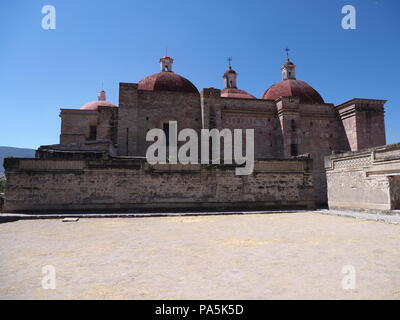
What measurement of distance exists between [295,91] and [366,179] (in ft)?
44.4

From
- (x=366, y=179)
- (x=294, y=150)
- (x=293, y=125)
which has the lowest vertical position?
(x=366, y=179)

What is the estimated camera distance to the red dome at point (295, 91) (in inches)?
903

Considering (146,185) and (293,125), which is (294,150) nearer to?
(293,125)

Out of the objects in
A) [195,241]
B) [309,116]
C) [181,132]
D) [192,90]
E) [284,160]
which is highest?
[192,90]

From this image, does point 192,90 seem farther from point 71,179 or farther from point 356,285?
point 356,285

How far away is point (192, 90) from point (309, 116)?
949cm

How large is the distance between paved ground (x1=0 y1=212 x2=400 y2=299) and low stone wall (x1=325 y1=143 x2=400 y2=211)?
4.64 m

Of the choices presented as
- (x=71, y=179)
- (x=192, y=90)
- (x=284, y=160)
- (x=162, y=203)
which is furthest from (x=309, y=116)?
(x=71, y=179)

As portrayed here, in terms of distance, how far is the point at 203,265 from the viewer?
409 centimetres

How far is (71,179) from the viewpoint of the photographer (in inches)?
509

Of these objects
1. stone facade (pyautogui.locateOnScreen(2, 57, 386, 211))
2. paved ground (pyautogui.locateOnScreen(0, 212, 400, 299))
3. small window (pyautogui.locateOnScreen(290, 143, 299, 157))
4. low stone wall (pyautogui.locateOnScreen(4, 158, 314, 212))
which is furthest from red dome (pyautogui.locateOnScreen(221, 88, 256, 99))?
paved ground (pyautogui.locateOnScreen(0, 212, 400, 299))

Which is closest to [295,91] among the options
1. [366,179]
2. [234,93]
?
[234,93]

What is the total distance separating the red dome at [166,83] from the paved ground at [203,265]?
15.8 metres

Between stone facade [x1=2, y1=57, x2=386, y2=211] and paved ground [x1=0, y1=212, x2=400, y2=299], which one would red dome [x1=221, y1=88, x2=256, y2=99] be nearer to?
stone facade [x1=2, y1=57, x2=386, y2=211]
